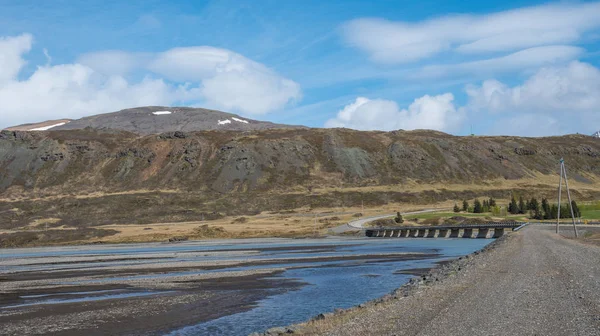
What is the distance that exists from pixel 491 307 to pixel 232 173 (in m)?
149

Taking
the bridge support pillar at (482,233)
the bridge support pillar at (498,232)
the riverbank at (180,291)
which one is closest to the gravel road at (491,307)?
the riverbank at (180,291)

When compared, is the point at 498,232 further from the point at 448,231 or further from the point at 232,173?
the point at 232,173

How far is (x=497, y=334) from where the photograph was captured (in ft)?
44.3

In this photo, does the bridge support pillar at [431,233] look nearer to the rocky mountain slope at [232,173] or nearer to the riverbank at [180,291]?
the riverbank at [180,291]

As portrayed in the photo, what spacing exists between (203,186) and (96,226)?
156 feet

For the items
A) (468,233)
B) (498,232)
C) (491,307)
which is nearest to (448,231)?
(468,233)

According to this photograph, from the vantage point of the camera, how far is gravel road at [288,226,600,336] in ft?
46.9

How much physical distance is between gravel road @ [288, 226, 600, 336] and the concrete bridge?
179 feet

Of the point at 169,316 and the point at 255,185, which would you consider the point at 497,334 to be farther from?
the point at 255,185

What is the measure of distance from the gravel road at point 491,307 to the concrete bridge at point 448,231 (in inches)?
2151

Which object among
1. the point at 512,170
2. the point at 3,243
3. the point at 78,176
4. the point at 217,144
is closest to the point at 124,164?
the point at 78,176

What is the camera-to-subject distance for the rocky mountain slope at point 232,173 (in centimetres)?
13738

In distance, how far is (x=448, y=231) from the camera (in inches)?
3482

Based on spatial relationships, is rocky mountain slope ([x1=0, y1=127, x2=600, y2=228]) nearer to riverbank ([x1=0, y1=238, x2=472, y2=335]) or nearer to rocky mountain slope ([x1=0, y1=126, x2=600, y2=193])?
rocky mountain slope ([x1=0, y1=126, x2=600, y2=193])
